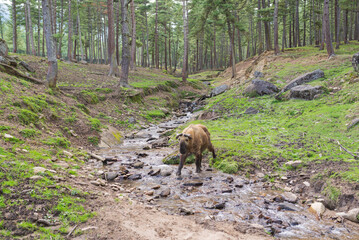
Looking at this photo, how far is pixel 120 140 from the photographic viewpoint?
1284 cm

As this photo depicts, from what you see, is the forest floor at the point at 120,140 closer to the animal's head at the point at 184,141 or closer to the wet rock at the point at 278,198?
the wet rock at the point at 278,198

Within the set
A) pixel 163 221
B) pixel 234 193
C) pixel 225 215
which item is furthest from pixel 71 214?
pixel 234 193

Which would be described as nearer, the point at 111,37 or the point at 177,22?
the point at 111,37

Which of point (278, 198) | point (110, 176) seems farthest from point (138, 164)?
point (278, 198)

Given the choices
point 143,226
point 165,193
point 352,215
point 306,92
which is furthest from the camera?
point 306,92

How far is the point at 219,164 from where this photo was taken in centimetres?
854

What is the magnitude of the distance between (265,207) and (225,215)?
115 centimetres

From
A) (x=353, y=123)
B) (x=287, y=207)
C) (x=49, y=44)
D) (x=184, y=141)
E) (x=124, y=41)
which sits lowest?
(x=287, y=207)

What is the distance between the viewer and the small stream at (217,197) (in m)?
4.77

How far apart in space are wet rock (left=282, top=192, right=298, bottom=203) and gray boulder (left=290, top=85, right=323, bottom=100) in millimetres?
9907

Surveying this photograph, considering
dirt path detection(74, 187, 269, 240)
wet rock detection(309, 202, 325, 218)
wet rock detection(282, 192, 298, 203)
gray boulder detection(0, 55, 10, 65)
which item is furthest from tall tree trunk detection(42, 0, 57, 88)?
wet rock detection(309, 202, 325, 218)

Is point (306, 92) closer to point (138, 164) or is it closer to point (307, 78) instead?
point (307, 78)

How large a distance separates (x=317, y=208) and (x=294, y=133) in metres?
5.56

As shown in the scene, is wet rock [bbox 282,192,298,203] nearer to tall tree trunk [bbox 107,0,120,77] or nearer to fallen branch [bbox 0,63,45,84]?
fallen branch [bbox 0,63,45,84]
